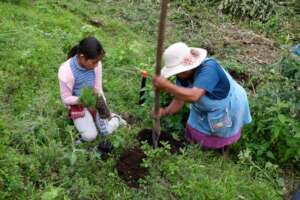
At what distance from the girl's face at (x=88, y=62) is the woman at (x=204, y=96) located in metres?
0.56

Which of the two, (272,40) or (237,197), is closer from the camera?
(237,197)

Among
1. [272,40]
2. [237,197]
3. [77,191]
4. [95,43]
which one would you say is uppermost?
[95,43]

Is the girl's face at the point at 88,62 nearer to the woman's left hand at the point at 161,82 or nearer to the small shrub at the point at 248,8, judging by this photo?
the woman's left hand at the point at 161,82

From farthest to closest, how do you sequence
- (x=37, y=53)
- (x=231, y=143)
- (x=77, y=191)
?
1. (x=37, y=53)
2. (x=231, y=143)
3. (x=77, y=191)

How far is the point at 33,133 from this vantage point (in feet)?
13.0

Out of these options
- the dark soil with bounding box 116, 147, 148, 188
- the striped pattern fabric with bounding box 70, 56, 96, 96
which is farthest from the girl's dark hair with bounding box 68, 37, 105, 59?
the dark soil with bounding box 116, 147, 148, 188

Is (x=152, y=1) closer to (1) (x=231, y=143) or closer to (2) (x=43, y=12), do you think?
(2) (x=43, y=12)

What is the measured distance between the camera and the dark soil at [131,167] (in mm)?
3766

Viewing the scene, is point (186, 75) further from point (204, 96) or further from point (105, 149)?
point (105, 149)

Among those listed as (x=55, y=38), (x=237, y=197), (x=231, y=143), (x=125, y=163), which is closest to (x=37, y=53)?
(x=55, y=38)

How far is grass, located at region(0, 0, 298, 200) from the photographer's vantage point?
355 centimetres

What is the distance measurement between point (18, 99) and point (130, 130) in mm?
1161

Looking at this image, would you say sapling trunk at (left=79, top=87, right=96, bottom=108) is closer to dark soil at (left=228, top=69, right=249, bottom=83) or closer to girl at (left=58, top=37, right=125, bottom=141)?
girl at (left=58, top=37, right=125, bottom=141)

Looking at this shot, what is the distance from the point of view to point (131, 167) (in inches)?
152
